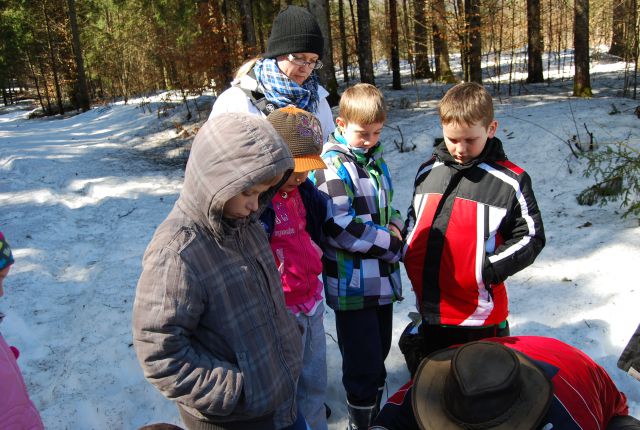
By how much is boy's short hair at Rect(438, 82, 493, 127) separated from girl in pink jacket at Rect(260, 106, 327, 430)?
70 centimetres

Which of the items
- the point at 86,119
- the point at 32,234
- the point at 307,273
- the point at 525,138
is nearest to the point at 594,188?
the point at 525,138

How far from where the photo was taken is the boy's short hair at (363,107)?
2389 millimetres

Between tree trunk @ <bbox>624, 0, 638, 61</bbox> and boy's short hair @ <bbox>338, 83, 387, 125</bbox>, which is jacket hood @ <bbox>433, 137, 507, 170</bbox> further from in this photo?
tree trunk @ <bbox>624, 0, 638, 61</bbox>

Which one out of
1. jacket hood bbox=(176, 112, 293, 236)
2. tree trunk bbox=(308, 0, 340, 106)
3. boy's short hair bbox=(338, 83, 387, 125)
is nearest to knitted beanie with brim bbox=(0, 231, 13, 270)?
jacket hood bbox=(176, 112, 293, 236)

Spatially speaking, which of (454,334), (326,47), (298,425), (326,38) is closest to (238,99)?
(298,425)

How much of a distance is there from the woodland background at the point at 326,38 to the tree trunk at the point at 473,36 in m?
0.02

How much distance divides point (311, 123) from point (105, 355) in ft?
8.80

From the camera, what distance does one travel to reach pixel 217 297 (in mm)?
1590

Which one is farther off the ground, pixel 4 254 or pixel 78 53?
pixel 78 53

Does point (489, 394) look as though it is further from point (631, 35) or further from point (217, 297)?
point (631, 35)

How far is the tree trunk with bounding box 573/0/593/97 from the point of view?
370 inches

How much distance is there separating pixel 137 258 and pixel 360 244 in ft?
12.8

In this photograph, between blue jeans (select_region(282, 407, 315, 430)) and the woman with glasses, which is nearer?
blue jeans (select_region(282, 407, 315, 430))

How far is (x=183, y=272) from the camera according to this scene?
4.94 ft
